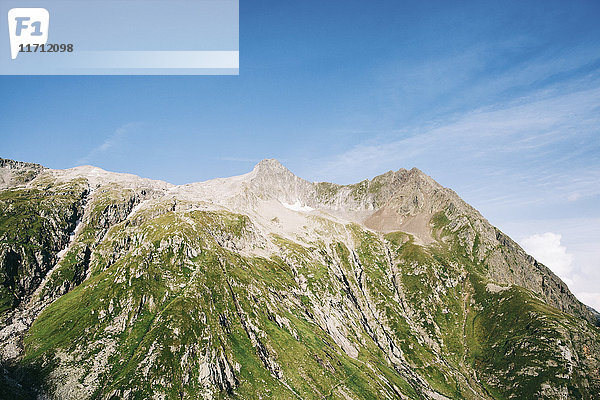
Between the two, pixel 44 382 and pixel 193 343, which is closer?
pixel 44 382

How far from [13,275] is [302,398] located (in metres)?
180

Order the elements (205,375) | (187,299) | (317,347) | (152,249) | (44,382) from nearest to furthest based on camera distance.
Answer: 1. (44,382)
2. (205,375)
3. (187,299)
4. (317,347)
5. (152,249)

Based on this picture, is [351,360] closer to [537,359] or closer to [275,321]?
[275,321]

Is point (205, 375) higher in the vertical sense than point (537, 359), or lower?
higher

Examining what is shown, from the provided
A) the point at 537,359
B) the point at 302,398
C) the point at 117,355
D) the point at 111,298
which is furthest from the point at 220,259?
the point at 537,359

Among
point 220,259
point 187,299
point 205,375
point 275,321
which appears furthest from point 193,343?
point 220,259

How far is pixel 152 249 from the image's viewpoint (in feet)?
619

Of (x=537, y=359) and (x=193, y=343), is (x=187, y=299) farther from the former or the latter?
(x=537, y=359)

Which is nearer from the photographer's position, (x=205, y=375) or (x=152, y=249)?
(x=205, y=375)

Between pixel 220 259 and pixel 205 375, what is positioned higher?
pixel 220 259

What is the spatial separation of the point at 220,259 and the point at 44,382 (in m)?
97.9

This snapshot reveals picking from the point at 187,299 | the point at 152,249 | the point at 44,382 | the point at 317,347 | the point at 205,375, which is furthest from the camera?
the point at 152,249

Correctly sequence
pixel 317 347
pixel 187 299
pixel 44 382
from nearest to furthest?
1. pixel 44 382
2. pixel 187 299
3. pixel 317 347

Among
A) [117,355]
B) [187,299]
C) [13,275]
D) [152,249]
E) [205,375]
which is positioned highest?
[152,249]
